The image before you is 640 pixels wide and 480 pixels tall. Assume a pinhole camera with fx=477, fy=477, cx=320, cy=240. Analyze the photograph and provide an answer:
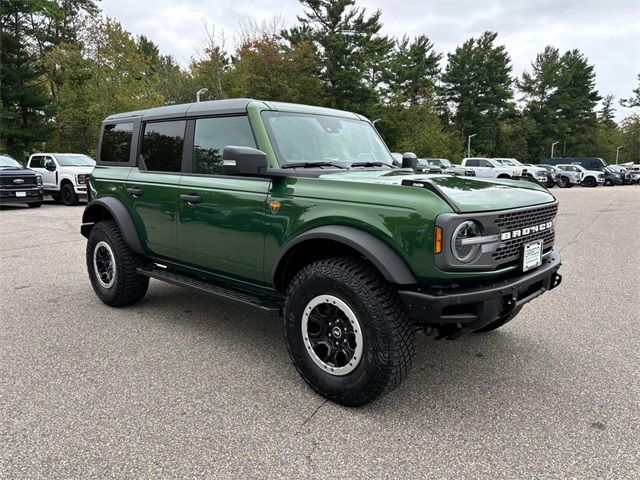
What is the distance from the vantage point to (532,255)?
2973mm

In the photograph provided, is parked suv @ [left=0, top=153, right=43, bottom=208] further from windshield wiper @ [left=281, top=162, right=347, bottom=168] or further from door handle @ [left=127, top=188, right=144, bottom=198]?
windshield wiper @ [left=281, top=162, right=347, bottom=168]

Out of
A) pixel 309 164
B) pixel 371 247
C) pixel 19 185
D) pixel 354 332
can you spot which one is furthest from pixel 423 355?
pixel 19 185

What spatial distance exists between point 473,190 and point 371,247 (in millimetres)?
751

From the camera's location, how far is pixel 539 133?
68.0m

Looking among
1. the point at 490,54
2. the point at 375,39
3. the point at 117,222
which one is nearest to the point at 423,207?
the point at 117,222

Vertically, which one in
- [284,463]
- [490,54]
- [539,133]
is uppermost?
[490,54]

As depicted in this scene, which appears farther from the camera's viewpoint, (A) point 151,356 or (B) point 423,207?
(A) point 151,356

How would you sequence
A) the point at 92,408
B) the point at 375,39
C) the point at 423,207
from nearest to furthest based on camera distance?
the point at 423,207 → the point at 92,408 → the point at 375,39

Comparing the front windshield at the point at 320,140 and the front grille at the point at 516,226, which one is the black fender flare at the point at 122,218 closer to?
the front windshield at the point at 320,140

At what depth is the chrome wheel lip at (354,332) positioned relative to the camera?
2.78 metres

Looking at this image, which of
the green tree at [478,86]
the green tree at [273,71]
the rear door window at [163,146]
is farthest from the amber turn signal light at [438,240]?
the green tree at [478,86]

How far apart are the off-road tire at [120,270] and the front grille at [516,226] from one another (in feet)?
10.8

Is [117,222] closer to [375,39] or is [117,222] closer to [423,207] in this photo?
[423,207]

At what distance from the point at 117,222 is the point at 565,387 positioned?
3.93m
